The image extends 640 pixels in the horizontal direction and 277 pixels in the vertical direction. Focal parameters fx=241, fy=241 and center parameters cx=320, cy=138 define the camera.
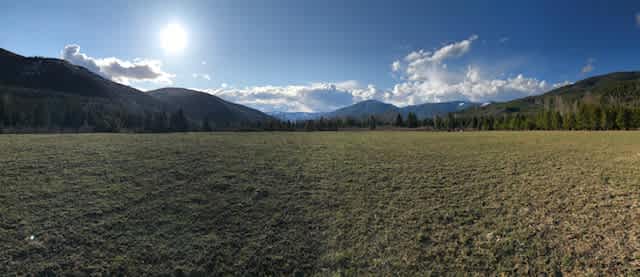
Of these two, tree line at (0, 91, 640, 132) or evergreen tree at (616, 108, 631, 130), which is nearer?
evergreen tree at (616, 108, 631, 130)

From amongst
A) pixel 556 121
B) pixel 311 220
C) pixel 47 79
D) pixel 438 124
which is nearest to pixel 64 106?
pixel 47 79

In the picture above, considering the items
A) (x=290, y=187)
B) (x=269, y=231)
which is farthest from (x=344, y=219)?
(x=290, y=187)

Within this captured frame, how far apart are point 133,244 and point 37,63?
295773mm

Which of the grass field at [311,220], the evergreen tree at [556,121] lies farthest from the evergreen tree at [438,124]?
the grass field at [311,220]

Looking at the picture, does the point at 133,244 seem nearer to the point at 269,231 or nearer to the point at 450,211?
the point at 269,231

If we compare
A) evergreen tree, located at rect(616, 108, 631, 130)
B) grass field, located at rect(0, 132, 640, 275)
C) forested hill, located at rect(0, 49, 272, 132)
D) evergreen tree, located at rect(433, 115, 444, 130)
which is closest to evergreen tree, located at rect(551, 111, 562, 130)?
evergreen tree, located at rect(616, 108, 631, 130)

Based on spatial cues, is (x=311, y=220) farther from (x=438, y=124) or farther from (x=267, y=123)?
(x=438, y=124)

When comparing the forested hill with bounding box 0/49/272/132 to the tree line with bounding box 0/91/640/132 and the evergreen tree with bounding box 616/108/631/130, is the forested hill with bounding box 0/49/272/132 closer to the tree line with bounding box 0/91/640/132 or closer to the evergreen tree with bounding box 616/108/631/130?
the tree line with bounding box 0/91/640/132

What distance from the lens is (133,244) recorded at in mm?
7164

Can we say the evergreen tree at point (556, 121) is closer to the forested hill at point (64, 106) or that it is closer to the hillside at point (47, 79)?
the forested hill at point (64, 106)

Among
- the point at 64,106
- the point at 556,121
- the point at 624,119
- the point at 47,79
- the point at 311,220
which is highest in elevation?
the point at 47,79

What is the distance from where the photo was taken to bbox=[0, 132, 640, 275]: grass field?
656 cm

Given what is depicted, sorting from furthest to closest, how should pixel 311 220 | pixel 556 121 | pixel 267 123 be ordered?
pixel 267 123, pixel 556 121, pixel 311 220

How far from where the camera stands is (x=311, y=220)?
9.00 meters
